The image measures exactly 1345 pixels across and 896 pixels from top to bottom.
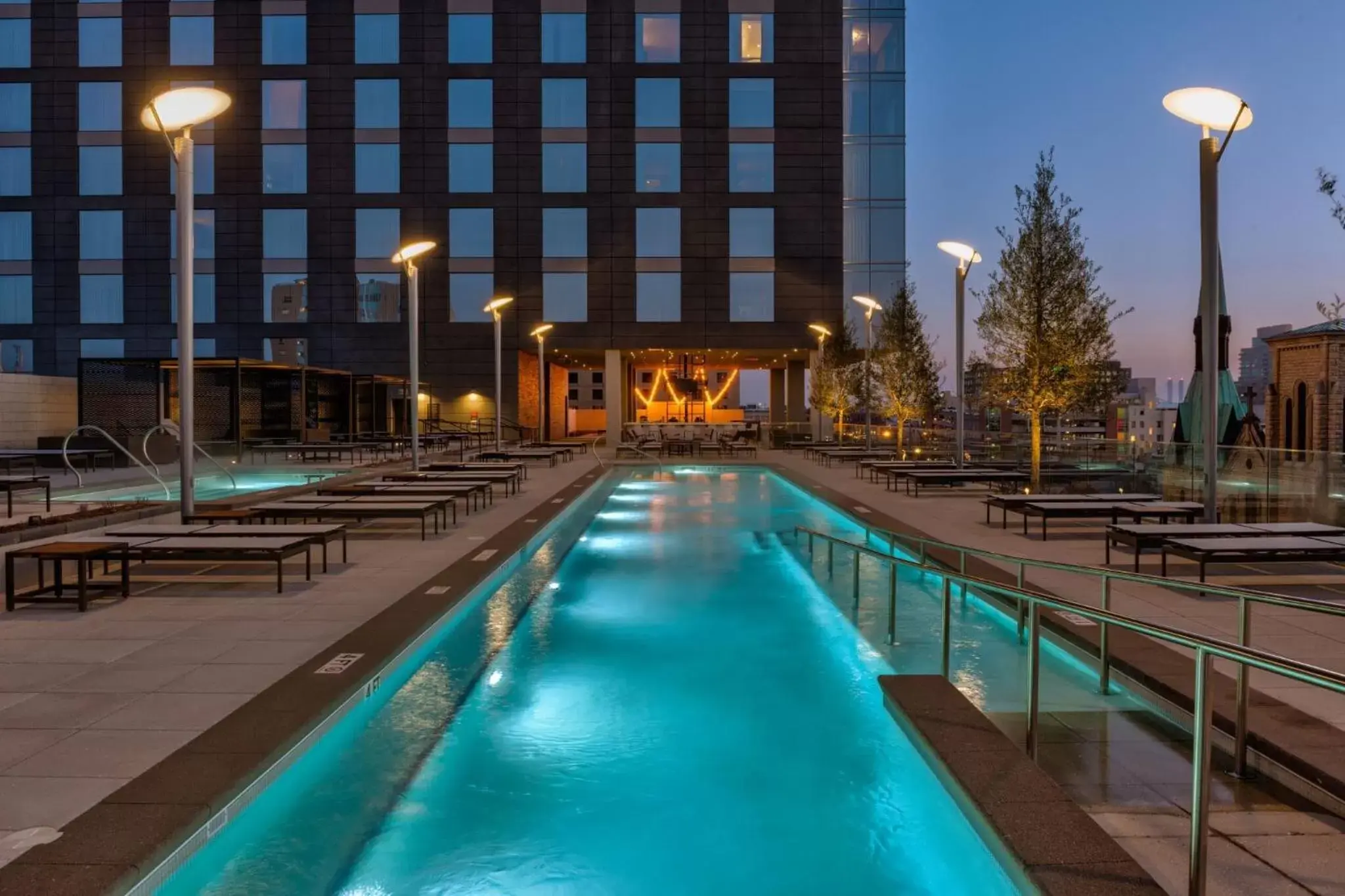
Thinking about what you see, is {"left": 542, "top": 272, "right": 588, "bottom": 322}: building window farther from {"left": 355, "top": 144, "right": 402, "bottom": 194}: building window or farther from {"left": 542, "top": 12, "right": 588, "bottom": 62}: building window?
{"left": 542, "top": 12, "right": 588, "bottom": 62}: building window

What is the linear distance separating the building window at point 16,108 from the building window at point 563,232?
19.4 metres

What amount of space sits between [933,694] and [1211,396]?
6.33 meters

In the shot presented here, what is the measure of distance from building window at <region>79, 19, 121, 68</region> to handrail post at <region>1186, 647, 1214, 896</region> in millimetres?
47181

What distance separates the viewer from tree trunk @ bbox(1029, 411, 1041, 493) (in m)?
17.3

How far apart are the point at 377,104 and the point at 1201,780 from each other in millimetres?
42294

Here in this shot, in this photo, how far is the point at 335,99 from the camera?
40.1 m

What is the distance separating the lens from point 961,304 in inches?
752

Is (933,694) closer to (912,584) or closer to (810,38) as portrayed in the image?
(912,584)

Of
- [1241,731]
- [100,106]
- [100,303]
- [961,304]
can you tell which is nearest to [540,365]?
[961,304]

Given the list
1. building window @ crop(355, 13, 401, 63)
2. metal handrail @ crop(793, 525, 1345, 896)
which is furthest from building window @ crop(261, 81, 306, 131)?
metal handrail @ crop(793, 525, 1345, 896)

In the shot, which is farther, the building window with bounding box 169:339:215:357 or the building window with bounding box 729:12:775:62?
the building window with bounding box 169:339:215:357

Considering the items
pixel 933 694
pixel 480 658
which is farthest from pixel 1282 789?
pixel 480 658

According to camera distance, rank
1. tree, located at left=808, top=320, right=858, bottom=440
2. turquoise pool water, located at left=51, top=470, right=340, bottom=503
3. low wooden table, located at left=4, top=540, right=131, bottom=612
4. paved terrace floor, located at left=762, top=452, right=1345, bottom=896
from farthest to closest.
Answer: tree, located at left=808, top=320, right=858, bottom=440 → turquoise pool water, located at left=51, top=470, right=340, bottom=503 → low wooden table, located at left=4, top=540, right=131, bottom=612 → paved terrace floor, located at left=762, top=452, right=1345, bottom=896

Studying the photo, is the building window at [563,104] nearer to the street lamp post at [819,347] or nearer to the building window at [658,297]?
the building window at [658,297]
